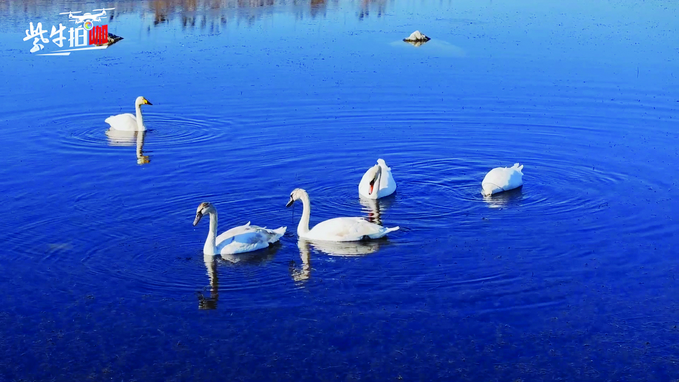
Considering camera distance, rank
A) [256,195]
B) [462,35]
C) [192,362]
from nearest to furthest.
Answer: [192,362]
[256,195]
[462,35]

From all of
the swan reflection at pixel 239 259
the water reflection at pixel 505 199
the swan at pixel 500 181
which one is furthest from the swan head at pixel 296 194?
the swan at pixel 500 181

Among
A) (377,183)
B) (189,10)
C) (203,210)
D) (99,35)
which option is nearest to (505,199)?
(377,183)

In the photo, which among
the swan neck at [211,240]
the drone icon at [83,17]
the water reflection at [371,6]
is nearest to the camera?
the swan neck at [211,240]

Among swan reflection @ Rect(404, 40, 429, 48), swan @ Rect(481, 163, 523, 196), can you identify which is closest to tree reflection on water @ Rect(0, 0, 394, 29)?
swan reflection @ Rect(404, 40, 429, 48)

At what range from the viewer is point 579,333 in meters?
12.6

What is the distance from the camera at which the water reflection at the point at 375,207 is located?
1744 cm

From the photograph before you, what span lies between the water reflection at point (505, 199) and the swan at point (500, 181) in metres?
0.09

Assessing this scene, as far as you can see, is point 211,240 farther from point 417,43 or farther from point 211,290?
point 417,43

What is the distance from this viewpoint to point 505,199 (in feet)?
59.7

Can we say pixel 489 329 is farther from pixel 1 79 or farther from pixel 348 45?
pixel 348 45

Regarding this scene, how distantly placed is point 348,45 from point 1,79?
39.7 feet

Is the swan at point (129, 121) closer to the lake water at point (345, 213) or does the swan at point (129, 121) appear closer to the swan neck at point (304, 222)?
the lake water at point (345, 213)

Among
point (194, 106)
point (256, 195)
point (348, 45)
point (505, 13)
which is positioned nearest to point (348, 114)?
point (194, 106)

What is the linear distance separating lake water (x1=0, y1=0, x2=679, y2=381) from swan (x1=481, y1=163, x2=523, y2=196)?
0.27 m
